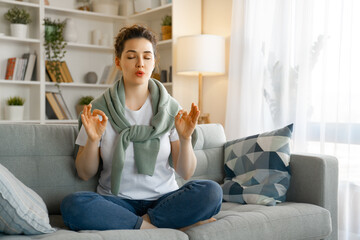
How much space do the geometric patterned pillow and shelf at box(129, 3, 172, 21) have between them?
204 centimetres

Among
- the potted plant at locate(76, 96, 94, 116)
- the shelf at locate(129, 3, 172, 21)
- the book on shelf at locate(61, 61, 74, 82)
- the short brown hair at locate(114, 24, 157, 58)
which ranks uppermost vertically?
the shelf at locate(129, 3, 172, 21)

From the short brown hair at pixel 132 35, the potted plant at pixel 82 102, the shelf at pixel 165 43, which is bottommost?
the potted plant at pixel 82 102

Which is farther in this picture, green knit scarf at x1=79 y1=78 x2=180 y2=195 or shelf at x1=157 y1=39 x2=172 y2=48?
shelf at x1=157 y1=39 x2=172 y2=48

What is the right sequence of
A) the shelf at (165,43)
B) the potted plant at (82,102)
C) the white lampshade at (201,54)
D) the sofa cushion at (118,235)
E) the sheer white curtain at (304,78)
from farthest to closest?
the potted plant at (82,102)
the shelf at (165,43)
the white lampshade at (201,54)
the sheer white curtain at (304,78)
the sofa cushion at (118,235)

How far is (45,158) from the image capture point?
81.7 inches

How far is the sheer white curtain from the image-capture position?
9.00 ft

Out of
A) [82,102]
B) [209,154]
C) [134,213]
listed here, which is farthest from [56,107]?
[134,213]

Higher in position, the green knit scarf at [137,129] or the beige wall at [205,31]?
the beige wall at [205,31]

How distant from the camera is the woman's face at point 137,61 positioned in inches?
80.4

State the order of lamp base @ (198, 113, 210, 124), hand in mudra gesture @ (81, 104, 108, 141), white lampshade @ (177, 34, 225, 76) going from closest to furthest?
1. hand in mudra gesture @ (81, 104, 108, 141)
2. white lampshade @ (177, 34, 225, 76)
3. lamp base @ (198, 113, 210, 124)

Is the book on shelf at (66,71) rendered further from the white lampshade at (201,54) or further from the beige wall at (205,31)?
the white lampshade at (201,54)

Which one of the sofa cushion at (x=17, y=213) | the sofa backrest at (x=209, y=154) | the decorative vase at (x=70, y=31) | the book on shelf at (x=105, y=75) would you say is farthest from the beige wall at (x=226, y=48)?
the sofa cushion at (x=17, y=213)

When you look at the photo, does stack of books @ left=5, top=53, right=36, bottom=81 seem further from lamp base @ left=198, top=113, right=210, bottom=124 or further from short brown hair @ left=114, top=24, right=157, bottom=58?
short brown hair @ left=114, top=24, right=157, bottom=58

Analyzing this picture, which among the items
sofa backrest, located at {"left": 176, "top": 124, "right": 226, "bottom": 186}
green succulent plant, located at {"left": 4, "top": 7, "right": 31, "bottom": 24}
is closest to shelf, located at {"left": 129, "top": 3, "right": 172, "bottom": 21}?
green succulent plant, located at {"left": 4, "top": 7, "right": 31, "bottom": 24}
